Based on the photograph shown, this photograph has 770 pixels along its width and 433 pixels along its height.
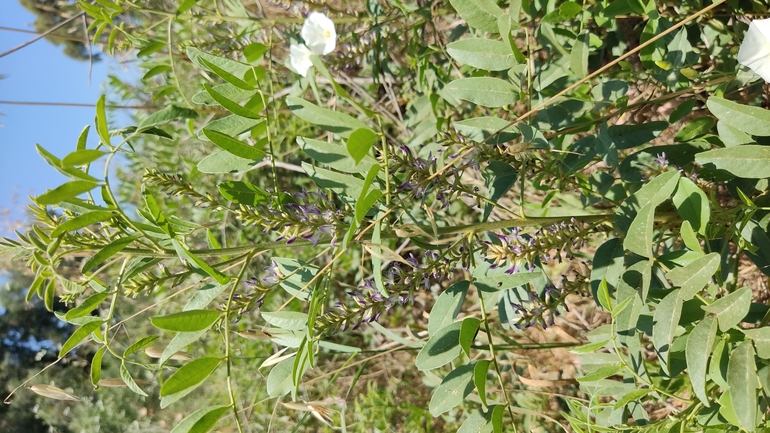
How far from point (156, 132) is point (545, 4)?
943 mm

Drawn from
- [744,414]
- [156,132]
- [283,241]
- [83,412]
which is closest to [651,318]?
[744,414]

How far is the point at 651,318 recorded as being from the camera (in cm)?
107

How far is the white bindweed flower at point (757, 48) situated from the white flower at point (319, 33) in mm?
1001

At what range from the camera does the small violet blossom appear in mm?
1606

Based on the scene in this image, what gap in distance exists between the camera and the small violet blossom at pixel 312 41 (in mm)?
1606

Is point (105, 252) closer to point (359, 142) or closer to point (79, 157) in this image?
point (79, 157)

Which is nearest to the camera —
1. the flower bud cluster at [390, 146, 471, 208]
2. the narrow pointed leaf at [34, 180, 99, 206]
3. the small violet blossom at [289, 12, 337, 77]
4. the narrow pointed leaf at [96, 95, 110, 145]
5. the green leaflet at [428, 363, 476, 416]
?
the narrow pointed leaf at [34, 180, 99, 206]

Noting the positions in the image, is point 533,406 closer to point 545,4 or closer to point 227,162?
point 545,4

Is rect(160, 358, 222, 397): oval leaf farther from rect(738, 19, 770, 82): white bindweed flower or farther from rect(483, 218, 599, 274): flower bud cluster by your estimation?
rect(738, 19, 770, 82): white bindweed flower

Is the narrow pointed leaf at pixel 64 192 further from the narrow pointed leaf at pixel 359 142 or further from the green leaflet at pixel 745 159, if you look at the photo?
the green leaflet at pixel 745 159

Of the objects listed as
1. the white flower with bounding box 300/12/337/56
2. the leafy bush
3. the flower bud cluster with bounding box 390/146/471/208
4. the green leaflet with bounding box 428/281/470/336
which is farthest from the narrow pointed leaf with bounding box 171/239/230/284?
the white flower with bounding box 300/12/337/56

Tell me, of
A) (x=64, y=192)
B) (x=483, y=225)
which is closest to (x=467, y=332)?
(x=483, y=225)

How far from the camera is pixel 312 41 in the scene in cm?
164

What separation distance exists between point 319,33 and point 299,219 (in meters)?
0.88
